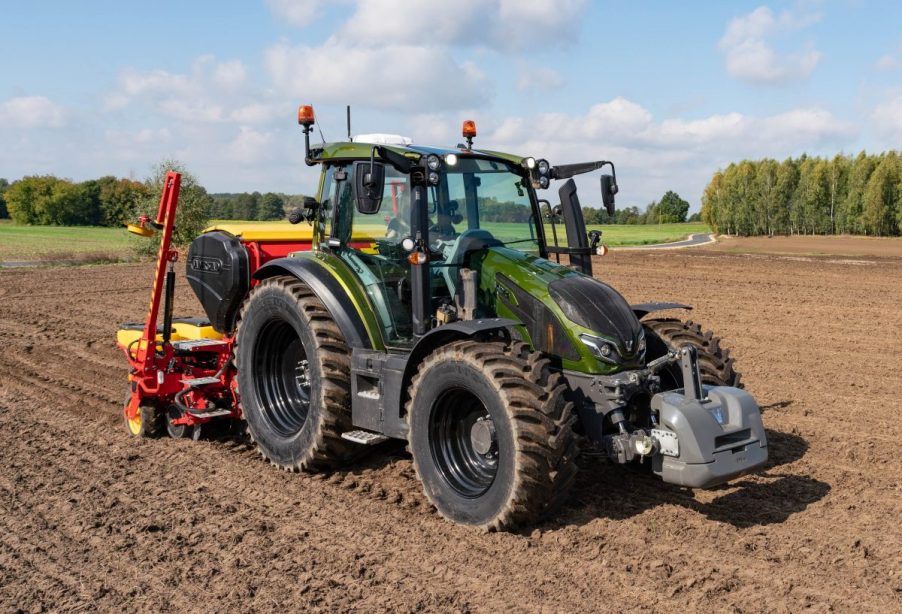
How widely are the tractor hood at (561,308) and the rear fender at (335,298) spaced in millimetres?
919

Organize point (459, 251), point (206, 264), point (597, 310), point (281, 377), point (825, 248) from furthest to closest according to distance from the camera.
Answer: point (825, 248), point (206, 264), point (281, 377), point (459, 251), point (597, 310)

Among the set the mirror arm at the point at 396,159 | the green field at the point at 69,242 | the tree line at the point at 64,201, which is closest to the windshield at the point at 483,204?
the mirror arm at the point at 396,159

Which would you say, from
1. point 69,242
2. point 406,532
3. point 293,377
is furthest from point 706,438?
point 69,242

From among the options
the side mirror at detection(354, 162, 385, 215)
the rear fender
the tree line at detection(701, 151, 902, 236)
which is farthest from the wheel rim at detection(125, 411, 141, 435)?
the tree line at detection(701, 151, 902, 236)

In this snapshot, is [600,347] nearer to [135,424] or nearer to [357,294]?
[357,294]

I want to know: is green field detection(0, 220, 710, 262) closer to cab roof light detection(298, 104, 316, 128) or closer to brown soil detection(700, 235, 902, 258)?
brown soil detection(700, 235, 902, 258)

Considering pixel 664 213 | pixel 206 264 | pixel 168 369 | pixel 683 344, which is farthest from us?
pixel 664 213

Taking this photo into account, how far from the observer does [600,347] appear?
5293 mm

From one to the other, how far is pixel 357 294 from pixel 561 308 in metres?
1.57

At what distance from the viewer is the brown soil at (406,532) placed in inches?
174

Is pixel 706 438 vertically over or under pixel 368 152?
under

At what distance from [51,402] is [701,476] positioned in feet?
22.6

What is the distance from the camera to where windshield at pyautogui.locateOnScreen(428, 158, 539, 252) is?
6.04 metres

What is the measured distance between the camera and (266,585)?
15.0ft
